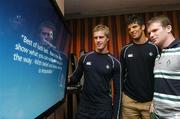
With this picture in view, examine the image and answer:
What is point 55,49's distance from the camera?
1642 millimetres

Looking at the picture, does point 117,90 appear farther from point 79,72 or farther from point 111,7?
point 111,7

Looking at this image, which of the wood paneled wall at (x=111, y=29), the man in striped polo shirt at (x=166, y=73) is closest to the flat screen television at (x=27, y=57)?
the man in striped polo shirt at (x=166, y=73)

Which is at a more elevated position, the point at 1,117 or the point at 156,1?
the point at 156,1

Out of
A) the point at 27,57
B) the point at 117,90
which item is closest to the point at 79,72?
the point at 117,90

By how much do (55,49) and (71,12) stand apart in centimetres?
260

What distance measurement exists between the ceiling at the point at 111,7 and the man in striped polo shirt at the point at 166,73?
1.98m

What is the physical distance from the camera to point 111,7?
393cm

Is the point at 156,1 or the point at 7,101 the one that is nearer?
the point at 7,101

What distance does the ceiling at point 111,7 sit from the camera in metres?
3.67

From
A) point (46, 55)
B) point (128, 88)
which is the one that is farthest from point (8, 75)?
point (128, 88)

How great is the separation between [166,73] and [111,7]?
8.16 ft

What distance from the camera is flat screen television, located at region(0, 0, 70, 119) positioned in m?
0.81

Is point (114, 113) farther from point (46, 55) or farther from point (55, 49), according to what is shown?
point (46, 55)

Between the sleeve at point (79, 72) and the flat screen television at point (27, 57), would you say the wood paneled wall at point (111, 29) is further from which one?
the flat screen television at point (27, 57)
